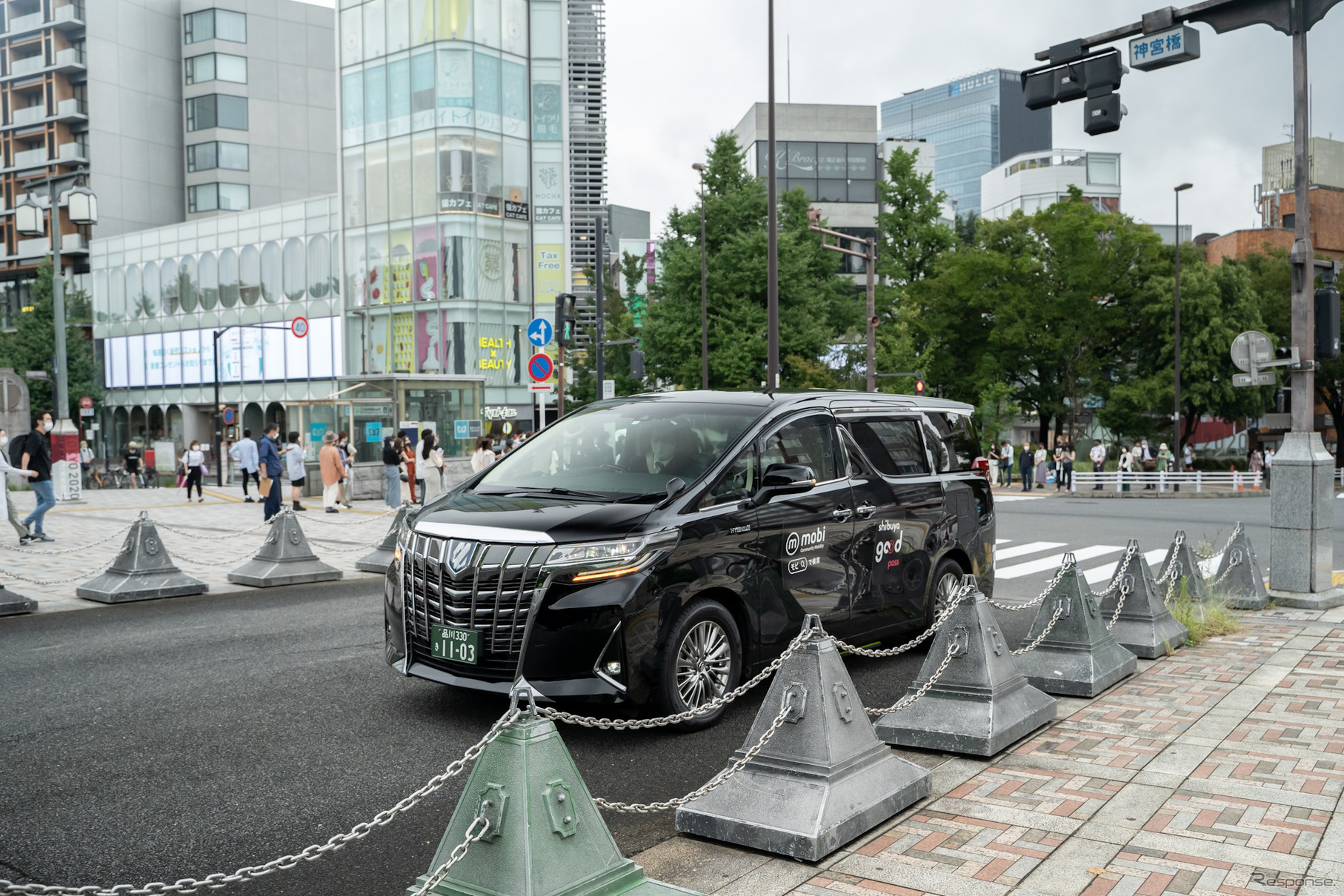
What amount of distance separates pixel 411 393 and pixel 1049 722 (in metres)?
26.5

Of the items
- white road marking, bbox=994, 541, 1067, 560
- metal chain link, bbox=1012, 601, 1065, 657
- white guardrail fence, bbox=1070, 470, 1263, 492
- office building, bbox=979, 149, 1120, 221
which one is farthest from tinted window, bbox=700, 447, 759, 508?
office building, bbox=979, 149, 1120, 221

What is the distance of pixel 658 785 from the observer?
202 inches

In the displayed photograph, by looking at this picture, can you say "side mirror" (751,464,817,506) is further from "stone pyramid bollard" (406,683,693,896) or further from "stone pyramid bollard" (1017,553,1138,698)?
"stone pyramid bollard" (406,683,693,896)

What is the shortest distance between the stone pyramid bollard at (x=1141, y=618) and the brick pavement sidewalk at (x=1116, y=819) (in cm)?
132

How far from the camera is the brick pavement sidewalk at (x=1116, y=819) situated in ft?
12.8

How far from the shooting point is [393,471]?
23.6m

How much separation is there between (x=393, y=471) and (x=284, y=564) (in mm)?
11369

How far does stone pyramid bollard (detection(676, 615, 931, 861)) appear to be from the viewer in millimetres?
4219

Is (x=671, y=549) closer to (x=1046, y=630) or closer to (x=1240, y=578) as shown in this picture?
(x=1046, y=630)

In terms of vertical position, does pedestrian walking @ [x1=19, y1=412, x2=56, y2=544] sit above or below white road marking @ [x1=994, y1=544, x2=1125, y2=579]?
above

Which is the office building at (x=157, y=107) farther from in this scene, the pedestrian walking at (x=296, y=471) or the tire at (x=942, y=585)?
the tire at (x=942, y=585)

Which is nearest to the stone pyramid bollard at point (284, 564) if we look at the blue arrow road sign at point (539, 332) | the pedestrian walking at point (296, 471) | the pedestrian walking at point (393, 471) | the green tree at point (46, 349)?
the blue arrow road sign at point (539, 332)

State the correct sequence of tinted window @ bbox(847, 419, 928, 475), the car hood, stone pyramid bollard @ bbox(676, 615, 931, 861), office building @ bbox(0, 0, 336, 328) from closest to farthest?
stone pyramid bollard @ bbox(676, 615, 931, 861), the car hood, tinted window @ bbox(847, 419, 928, 475), office building @ bbox(0, 0, 336, 328)

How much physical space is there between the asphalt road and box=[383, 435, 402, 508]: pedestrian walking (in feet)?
44.8
